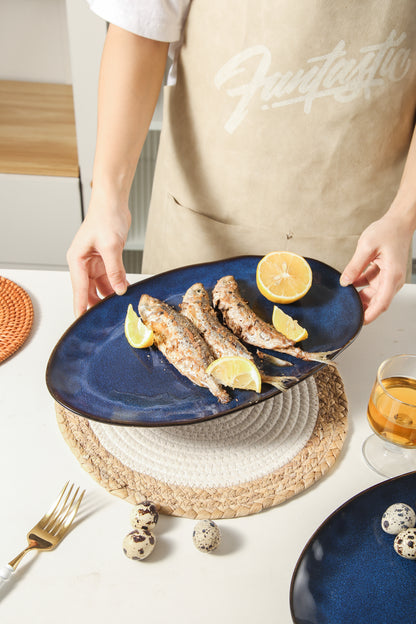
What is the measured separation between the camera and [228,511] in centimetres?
83

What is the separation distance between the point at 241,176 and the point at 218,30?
336mm

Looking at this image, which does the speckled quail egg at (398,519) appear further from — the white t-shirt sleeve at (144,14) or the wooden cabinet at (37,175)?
the wooden cabinet at (37,175)

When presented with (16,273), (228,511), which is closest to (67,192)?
(16,273)

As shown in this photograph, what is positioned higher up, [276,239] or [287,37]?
[287,37]

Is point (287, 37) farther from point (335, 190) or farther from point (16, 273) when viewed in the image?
point (16, 273)

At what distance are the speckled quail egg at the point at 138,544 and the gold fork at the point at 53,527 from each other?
100 mm

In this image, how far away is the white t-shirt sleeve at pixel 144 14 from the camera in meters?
1.16

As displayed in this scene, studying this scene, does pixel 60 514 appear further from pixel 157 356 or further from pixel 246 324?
pixel 246 324

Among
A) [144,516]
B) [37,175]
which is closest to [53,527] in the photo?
[144,516]

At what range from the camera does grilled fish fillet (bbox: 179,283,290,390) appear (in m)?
1.01

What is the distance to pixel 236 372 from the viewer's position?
918 mm

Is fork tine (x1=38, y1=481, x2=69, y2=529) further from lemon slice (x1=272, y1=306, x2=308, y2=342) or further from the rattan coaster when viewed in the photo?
lemon slice (x1=272, y1=306, x2=308, y2=342)

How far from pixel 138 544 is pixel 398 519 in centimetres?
38

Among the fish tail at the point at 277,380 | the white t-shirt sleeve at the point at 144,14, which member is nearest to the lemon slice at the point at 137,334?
the fish tail at the point at 277,380
